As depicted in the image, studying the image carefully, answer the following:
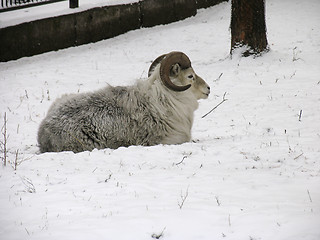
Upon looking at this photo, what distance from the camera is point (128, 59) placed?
15.2 meters

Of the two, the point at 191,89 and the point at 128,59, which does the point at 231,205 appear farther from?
the point at 128,59

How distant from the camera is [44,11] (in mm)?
16375

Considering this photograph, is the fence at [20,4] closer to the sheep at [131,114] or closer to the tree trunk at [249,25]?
the tree trunk at [249,25]

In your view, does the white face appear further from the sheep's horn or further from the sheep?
the sheep's horn

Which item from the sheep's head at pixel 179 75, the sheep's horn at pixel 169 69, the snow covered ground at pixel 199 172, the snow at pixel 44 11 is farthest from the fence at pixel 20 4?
the sheep's horn at pixel 169 69

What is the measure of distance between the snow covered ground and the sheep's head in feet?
3.00

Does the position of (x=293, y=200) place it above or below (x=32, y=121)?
above

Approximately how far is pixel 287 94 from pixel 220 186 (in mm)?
5353

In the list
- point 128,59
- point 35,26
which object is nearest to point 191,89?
point 128,59

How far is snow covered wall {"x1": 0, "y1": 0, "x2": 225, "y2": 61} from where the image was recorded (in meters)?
15.1

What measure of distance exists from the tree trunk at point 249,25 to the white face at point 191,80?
16.5 ft

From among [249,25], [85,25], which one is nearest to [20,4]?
[85,25]

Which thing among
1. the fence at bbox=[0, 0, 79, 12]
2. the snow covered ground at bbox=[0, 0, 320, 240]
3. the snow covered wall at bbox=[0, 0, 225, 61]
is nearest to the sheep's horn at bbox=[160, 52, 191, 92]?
the snow covered ground at bbox=[0, 0, 320, 240]

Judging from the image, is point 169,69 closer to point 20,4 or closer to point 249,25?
point 249,25
